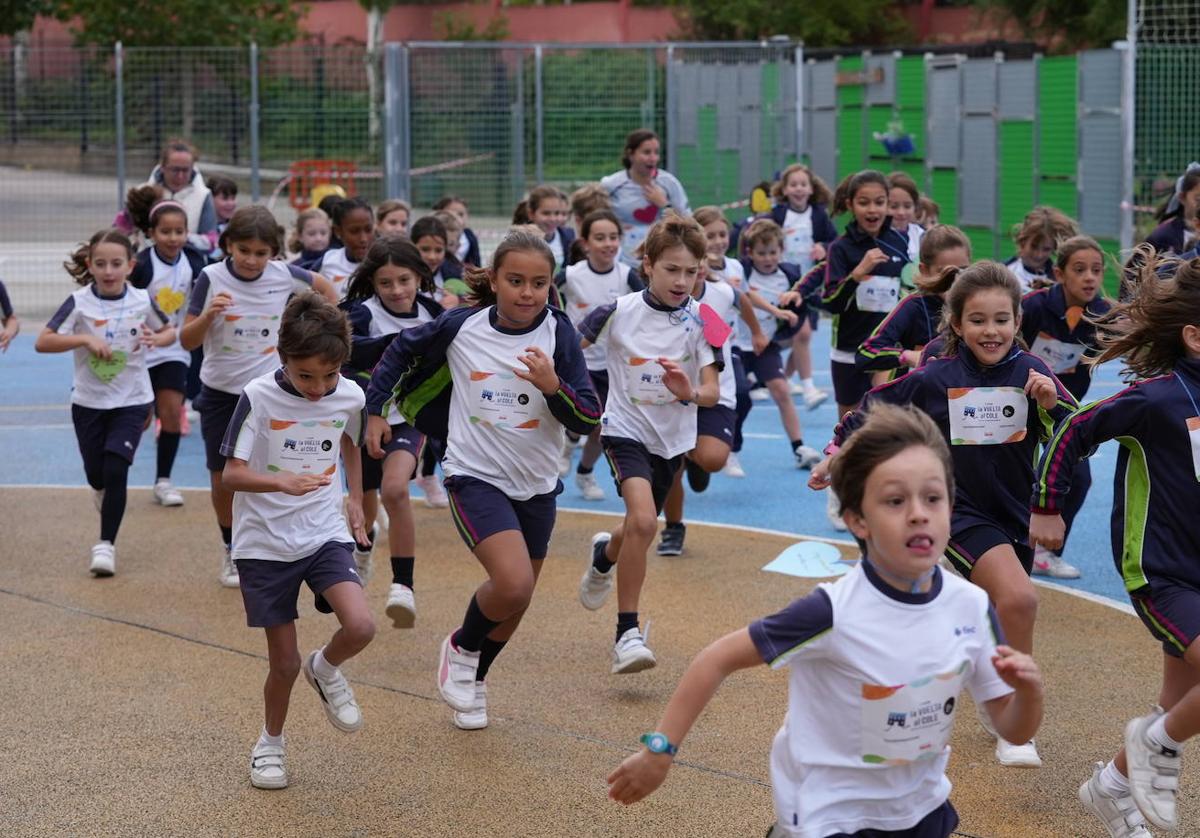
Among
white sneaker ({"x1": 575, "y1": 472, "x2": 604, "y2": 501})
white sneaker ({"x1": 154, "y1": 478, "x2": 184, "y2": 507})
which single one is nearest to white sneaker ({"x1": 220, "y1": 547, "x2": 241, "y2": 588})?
white sneaker ({"x1": 154, "y1": 478, "x2": 184, "y2": 507})

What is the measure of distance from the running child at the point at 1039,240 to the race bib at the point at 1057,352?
3.62 ft

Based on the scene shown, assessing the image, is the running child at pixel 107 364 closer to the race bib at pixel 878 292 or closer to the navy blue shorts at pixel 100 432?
the navy blue shorts at pixel 100 432

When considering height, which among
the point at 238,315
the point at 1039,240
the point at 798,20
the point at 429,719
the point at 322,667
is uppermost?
the point at 798,20

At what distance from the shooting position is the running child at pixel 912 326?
7.22m

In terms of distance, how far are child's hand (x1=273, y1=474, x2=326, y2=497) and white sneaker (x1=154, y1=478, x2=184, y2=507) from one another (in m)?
5.09

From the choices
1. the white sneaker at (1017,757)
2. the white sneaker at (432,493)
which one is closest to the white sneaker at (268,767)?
the white sneaker at (1017,757)

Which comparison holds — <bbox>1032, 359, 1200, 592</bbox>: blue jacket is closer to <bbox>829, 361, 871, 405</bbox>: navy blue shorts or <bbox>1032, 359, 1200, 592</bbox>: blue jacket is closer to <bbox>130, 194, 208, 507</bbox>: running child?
<bbox>829, 361, 871, 405</bbox>: navy blue shorts

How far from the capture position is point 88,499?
35.2ft

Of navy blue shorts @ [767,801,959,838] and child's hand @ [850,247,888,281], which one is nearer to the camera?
navy blue shorts @ [767,801,959,838]

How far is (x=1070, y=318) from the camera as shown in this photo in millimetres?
8016

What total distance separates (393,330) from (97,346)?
182cm

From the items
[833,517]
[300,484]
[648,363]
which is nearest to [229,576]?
[648,363]

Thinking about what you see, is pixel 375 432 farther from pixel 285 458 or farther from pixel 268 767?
pixel 268 767

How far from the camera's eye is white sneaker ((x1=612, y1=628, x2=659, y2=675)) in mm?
6527
